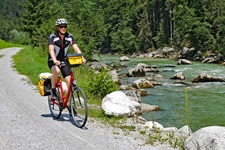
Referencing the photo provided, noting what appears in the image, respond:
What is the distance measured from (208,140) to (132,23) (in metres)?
75.0

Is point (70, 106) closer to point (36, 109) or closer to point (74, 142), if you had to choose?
point (74, 142)

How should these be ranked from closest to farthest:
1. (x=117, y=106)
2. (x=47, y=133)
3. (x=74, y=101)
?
(x=47, y=133)
(x=74, y=101)
(x=117, y=106)

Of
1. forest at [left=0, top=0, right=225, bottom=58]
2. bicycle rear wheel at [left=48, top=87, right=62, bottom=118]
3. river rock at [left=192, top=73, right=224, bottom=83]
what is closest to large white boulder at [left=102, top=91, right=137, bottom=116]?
bicycle rear wheel at [left=48, top=87, right=62, bottom=118]

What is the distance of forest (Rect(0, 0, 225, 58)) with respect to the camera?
4281 cm

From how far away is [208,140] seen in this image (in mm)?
6199

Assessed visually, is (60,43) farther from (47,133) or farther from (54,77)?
(47,133)

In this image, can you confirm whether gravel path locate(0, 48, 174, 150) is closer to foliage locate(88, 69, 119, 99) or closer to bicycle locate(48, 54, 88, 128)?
bicycle locate(48, 54, 88, 128)

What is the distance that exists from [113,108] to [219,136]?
364 cm

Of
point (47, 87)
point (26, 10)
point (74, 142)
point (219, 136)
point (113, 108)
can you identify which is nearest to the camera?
point (219, 136)

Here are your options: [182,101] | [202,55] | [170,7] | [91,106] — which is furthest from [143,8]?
[91,106]

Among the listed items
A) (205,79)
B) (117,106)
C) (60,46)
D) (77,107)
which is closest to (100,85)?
(117,106)

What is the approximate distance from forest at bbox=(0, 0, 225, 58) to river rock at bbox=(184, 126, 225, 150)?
23515 millimetres

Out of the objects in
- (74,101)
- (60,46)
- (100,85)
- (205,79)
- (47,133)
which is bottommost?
(205,79)

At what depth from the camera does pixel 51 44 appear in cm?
736
